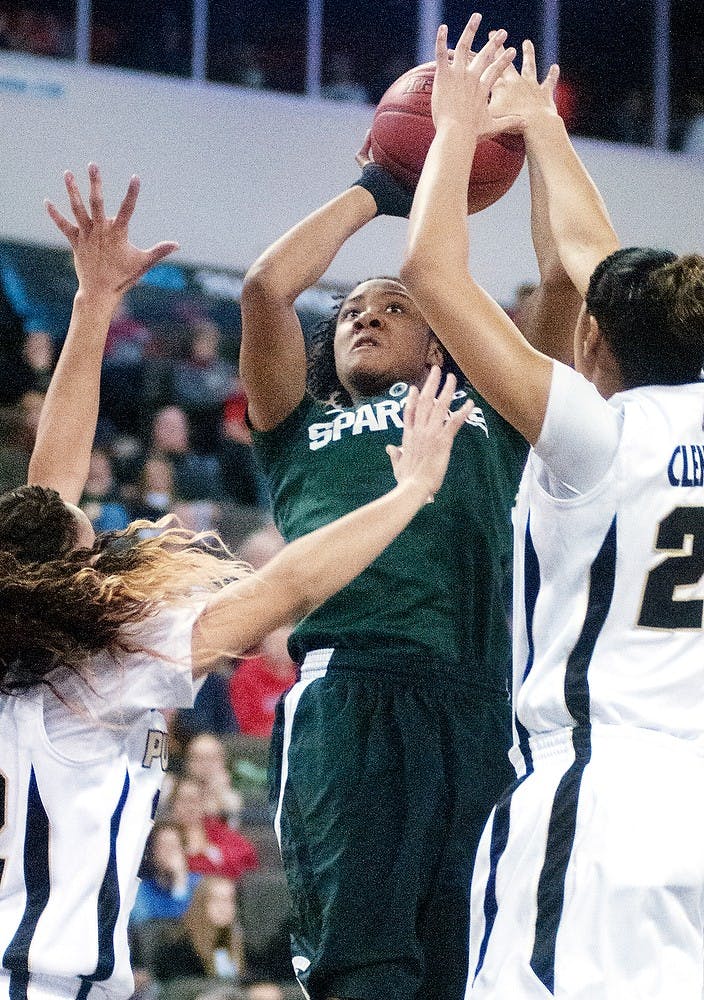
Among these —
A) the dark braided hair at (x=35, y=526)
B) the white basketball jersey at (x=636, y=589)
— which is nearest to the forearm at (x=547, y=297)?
the white basketball jersey at (x=636, y=589)

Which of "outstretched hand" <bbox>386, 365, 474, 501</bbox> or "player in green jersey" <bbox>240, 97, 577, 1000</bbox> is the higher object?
"outstretched hand" <bbox>386, 365, 474, 501</bbox>

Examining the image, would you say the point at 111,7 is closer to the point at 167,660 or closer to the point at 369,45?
the point at 369,45

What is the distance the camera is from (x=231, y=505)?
903cm

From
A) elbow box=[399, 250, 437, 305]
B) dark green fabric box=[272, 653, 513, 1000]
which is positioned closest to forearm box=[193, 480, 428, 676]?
elbow box=[399, 250, 437, 305]

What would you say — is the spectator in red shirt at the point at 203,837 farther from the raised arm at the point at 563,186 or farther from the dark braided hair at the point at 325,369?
the raised arm at the point at 563,186

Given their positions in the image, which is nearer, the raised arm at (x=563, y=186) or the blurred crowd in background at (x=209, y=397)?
the raised arm at (x=563, y=186)

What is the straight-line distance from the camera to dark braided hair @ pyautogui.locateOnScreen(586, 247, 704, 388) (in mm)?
2490

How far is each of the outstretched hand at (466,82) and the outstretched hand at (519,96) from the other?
0.35 metres

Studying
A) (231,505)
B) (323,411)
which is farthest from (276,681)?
(323,411)

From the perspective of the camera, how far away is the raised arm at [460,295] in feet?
7.86

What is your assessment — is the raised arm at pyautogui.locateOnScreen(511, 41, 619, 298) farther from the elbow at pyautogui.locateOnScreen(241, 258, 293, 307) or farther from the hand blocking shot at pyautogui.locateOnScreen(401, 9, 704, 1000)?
the elbow at pyautogui.locateOnScreen(241, 258, 293, 307)

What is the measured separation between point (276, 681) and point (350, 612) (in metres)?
4.82

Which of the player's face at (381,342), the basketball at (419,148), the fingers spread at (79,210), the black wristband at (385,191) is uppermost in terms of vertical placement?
the basketball at (419,148)

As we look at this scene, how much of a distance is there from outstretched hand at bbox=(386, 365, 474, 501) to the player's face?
0.60m
